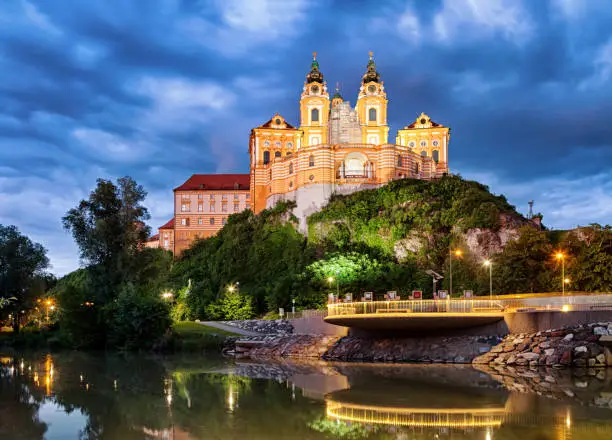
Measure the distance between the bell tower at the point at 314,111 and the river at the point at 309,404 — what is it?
2415 inches

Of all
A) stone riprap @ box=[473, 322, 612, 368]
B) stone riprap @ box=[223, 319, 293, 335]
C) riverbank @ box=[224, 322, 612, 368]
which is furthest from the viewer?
stone riprap @ box=[223, 319, 293, 335]

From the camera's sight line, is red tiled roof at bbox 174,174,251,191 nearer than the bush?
No

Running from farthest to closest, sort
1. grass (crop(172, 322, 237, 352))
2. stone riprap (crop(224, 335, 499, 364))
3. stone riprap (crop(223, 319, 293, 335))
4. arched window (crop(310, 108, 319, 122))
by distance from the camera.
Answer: arched window (crop(310, 108, 319, 122))
stone riprap (crop(223, 319, 293, 335))
grass (crop(172, 322, 237, 352))
stone riprap (crop(224, 335, 499, 364))

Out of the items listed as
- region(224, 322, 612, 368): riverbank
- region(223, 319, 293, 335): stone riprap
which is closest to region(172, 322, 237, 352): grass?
region(224, 322, 612, 368): riverbank

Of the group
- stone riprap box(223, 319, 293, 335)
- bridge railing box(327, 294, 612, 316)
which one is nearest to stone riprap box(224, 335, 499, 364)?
bridge railing box(327, 294, 612, 316)

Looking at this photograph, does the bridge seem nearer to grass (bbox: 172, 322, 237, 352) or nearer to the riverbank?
the riverbank

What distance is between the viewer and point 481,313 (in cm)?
3791

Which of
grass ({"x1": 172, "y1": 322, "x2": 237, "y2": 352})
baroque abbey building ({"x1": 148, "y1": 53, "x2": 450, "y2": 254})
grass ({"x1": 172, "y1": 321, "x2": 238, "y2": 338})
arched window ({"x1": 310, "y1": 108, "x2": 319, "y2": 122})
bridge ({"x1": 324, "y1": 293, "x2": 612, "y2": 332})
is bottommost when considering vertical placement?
grass ({"x1": 172, "y1": 322, "x2": 237, "y2": 352})

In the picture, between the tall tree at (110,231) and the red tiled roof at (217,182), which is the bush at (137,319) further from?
the red tiled roof at (217,182)

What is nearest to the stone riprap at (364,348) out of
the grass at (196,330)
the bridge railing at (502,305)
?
the bridge railing at (502,305)

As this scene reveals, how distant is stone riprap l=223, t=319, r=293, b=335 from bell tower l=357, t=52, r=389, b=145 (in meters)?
41.0

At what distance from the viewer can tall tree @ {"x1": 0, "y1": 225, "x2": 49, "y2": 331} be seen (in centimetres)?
6788

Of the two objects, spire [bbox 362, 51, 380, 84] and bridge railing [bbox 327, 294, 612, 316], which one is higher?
spire [bbox 362, 51, 380, 84]

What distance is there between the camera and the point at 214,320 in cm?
6738
